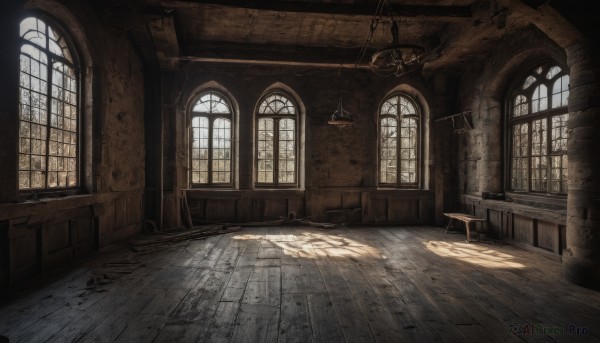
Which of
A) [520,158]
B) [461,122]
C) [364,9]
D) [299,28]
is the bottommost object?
[520,158]

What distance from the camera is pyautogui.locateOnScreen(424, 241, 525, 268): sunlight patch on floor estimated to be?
527 cm

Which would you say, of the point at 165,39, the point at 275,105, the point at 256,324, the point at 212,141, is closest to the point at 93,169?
the point at 165,39

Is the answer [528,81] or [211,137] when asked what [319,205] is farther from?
[528,81]

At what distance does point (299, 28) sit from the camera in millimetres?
7297

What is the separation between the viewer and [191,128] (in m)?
8.72

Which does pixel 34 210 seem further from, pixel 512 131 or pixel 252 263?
pixel 512 131

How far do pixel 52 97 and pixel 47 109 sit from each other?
0.24m

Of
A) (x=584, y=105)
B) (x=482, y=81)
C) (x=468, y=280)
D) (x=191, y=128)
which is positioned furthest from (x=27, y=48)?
(x=482, y=81)

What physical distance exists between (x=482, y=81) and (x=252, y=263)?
6514 millimetres

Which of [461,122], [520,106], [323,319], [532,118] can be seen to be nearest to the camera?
[323,319]

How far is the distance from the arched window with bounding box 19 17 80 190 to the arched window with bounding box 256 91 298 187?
4.30 meters

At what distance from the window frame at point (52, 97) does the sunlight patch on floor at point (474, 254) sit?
20.9 ft

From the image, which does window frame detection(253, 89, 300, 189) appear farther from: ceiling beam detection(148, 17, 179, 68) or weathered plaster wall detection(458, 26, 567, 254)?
weathered plaster wall detection(458, 26, 567, 254)

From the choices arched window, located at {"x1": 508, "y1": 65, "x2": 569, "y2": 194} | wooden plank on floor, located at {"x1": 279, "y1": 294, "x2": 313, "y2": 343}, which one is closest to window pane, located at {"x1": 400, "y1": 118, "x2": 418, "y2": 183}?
arched window, located at {"x1": 508, "y1": 65, "x2": 569, "y2": 194}
